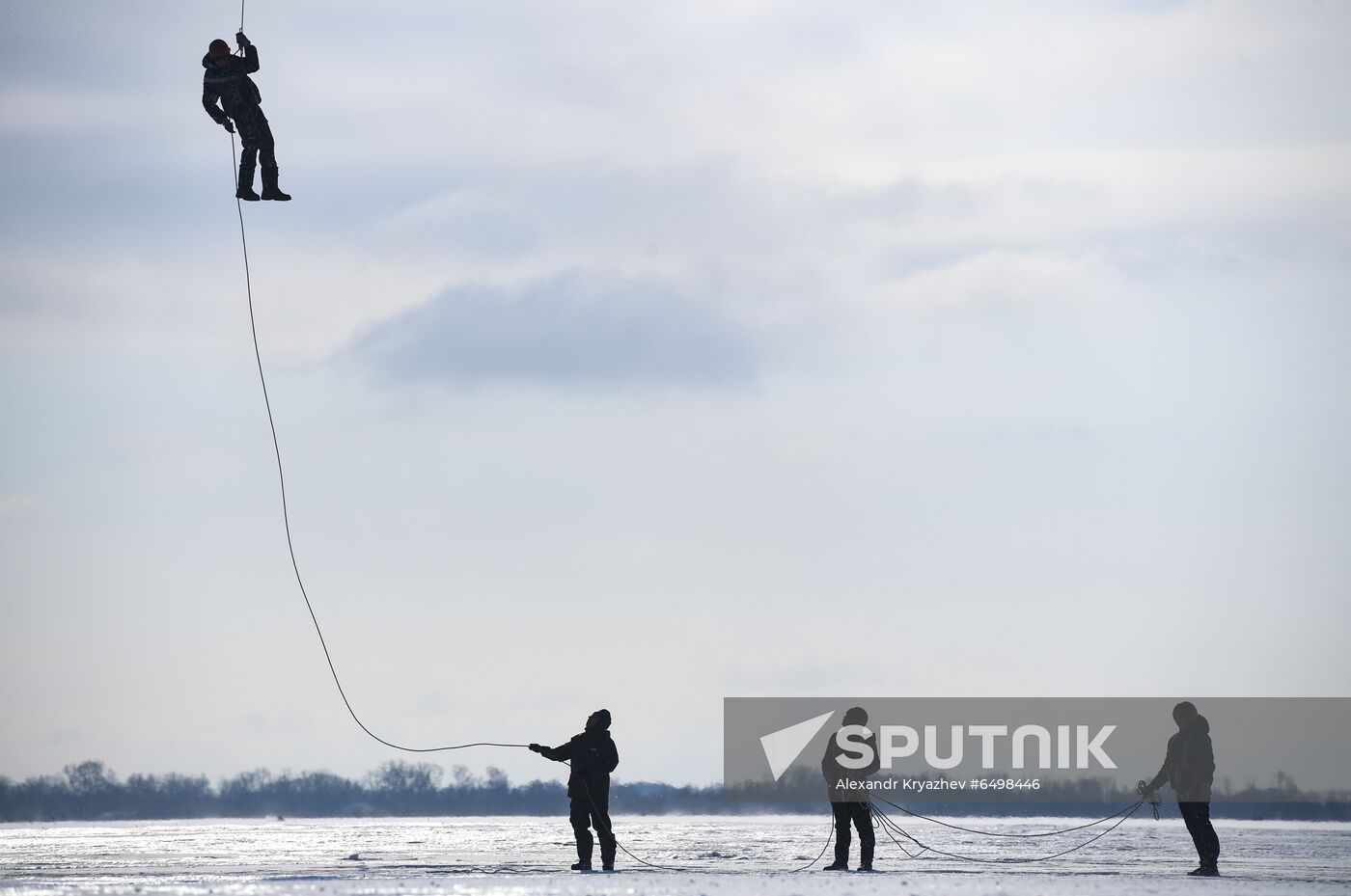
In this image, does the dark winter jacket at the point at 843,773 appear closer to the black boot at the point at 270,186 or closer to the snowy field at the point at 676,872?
the snowy field at the point at 676,872

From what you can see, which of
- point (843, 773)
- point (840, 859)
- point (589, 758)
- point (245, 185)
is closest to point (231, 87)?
point (245, 185)

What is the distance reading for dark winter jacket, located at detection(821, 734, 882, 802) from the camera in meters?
16.8

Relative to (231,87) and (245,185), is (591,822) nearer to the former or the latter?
(245,185)

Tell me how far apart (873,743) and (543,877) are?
3852 millimetres

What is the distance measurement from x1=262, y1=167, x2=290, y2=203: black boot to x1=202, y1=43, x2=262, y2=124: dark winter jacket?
2.72ft

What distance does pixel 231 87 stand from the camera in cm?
1839

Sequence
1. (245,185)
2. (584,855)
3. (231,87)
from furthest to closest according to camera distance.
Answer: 1. (245,185)
2. (231,87)
3. (584,855)

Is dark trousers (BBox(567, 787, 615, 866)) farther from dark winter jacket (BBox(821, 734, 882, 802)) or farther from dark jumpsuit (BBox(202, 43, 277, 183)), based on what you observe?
dark jumpsuit (BBox(202, 43, 277, 183))

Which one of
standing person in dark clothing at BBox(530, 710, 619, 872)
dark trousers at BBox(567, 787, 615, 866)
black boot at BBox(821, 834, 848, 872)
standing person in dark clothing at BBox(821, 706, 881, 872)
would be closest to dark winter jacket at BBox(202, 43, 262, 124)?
standing person in dark clothing at BBox(530, 710, 619, 872)

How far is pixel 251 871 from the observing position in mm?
18750

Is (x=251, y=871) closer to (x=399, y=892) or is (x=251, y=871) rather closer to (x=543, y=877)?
(x=543, y=877)

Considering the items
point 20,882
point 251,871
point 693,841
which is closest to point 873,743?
point 251,871

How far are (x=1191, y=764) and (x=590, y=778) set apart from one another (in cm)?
663

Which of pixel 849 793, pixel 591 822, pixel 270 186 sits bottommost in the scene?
pixel 591 822
